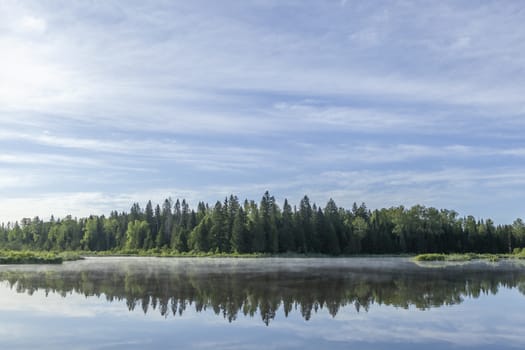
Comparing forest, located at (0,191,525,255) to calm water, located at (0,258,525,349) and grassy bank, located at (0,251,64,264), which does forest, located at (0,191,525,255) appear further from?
calm water, located at (0,258,525,349)

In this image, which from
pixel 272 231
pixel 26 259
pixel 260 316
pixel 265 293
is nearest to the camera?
pixel 260 316

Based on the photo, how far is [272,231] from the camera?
115875mm

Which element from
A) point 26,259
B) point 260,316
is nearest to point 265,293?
point 260,316

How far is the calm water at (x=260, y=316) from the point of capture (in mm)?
16391

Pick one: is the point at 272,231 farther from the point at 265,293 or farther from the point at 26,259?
the point at 265,293

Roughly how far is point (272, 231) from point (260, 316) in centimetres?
9517

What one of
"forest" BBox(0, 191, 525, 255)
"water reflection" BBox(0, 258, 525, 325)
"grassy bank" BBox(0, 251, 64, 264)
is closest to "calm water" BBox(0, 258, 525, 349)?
"water reflection" BBox(0, 258, 525, 325)

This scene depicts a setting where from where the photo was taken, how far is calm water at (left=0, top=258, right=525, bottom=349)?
53.8 feet

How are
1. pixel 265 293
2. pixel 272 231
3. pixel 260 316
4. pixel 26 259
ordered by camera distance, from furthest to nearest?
1. pixel 272 231
2. pixel 26 259
3. pixel 265 293
4. pixel 260 316

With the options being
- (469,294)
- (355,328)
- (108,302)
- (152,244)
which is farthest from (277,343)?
(152,244)

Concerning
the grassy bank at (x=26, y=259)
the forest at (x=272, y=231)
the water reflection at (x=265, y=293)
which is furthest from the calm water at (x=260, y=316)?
the forest at (x=272, y=231)

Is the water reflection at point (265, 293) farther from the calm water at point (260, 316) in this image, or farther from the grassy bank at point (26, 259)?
the grassy bank at point (26, 259)

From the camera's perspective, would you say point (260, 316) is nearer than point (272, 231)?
Yes

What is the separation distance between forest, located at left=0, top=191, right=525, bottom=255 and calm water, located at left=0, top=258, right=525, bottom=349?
82456 mm
